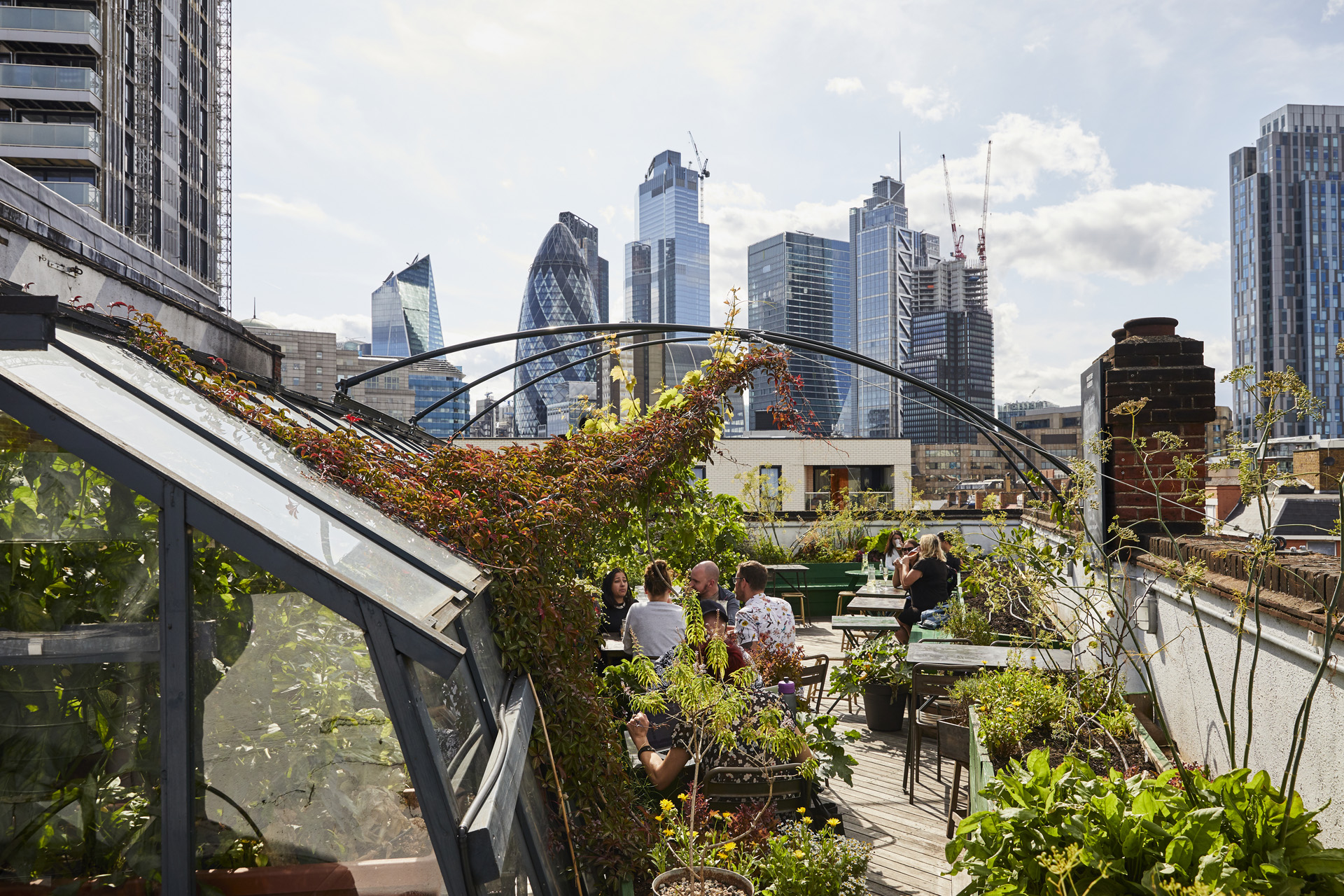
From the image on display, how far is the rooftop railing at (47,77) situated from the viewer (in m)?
38.1

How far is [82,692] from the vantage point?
2111mm

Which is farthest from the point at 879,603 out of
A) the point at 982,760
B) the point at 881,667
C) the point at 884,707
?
the point at 982,760

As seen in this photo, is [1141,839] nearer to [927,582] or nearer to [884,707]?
[884,707]

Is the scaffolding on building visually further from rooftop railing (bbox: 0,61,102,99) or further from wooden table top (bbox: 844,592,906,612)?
wooden table top (bbox: 844,592,906,612)

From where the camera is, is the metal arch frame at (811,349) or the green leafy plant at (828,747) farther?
the metal arch frame at (811,349)

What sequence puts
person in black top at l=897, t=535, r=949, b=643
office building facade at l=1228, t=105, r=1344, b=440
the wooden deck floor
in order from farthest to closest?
office building facade at l=1228, t=105, r=1344, b=440 < person in black top at l=897, t=535, r=949, b=643 < the wooden deck floor

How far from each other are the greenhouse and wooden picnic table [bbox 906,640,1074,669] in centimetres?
458

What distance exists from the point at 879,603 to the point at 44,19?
4928cm

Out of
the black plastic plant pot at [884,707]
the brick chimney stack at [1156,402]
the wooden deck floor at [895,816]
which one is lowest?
the wooden deck floor at [895,816]

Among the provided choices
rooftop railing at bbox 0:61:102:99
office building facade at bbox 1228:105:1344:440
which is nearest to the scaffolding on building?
rooftop railing at bbox 0:61:102:99

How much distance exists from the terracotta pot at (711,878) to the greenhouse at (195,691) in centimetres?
153

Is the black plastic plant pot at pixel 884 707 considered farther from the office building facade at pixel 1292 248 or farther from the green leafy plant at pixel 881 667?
the office building facade at pixel 1292 248

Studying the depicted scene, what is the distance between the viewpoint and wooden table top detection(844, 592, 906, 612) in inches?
380

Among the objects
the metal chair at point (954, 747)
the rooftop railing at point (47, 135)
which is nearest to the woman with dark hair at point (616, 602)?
the metal chair at point (954, 747)
